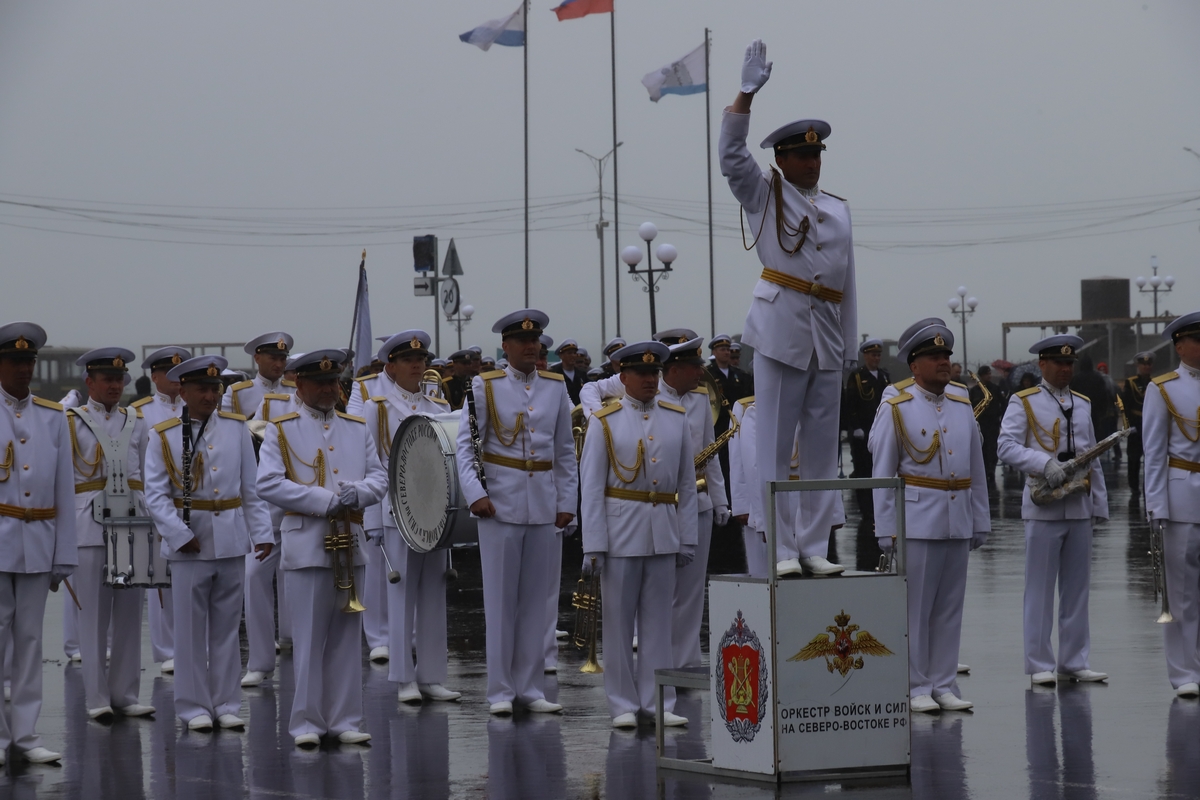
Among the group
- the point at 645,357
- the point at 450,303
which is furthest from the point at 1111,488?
the point at 645,357

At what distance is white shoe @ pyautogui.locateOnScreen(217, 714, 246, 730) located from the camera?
9.20 m

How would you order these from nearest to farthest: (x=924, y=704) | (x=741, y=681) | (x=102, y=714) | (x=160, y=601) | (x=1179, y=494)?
(x=741, y=681), (x=924, y=704), (x=102, y=714), (x=1179, y=494), (x=160, y=601)

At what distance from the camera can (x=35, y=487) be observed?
8.38 metres

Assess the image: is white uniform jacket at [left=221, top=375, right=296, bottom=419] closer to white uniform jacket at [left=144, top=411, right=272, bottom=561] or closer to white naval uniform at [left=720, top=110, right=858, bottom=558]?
white uniform jacket at [left=144, top=411, right=272, bottom=561]

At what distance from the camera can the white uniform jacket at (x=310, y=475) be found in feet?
28.5

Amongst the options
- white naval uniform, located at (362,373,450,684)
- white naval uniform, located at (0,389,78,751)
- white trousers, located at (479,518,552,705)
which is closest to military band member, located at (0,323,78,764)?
white naval uniform, located at (0,389,78,751)

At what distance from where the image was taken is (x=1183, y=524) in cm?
977

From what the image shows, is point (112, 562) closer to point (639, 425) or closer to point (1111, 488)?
point (639, 425)

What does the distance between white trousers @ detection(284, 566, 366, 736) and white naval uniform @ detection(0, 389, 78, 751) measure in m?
1.23

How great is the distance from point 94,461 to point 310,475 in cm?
230

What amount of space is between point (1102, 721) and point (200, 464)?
17.2ft

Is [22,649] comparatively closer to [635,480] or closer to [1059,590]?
[635,480]

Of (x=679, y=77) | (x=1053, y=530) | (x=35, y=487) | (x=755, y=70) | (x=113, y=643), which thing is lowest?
(x=113, y=643)

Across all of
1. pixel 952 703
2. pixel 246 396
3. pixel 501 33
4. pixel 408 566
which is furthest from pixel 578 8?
pixel 952 703
